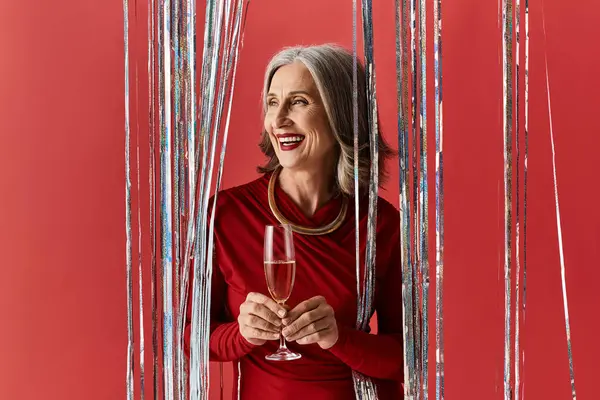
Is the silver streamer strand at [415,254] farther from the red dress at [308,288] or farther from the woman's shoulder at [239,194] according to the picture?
the woman's shoulder at [239,194]

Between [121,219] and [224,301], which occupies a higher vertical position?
[121,219]

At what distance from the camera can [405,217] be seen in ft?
3.43

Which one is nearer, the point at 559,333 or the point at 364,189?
the point at 364,189

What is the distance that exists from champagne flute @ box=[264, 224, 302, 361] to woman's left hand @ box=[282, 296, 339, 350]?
0.03 m

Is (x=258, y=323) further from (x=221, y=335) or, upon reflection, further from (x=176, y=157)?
(x=176, y=157)

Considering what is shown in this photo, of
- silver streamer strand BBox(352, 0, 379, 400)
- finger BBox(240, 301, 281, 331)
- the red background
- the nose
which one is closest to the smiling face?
the nose

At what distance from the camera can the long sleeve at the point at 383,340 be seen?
1141mm

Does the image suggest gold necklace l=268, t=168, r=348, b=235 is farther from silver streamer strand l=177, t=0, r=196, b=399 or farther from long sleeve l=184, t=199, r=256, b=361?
silver streamer strand l=177, t=0, r=196, b=399

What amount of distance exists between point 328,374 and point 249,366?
5.0 inches

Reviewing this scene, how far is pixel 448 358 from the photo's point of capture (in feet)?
5.71

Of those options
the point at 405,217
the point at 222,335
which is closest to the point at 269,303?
the point at 222,335

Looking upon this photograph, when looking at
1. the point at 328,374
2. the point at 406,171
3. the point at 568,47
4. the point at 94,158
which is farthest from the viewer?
the point at 94,158

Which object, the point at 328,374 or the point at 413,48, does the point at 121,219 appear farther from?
the point at 413,48

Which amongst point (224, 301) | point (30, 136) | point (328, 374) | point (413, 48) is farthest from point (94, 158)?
point (413, 48)
